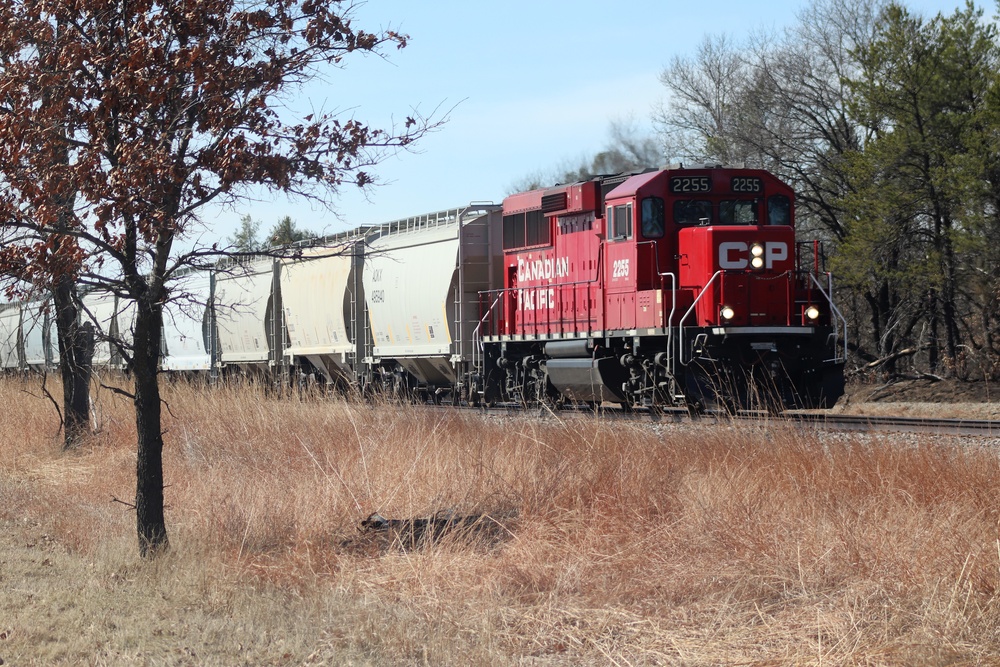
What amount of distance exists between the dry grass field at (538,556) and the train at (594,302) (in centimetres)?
230

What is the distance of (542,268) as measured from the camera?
58.1ft

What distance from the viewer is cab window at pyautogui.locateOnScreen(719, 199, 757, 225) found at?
1552 cm

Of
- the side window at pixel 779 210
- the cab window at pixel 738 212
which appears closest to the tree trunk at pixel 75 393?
the cab window at pixel 738 212

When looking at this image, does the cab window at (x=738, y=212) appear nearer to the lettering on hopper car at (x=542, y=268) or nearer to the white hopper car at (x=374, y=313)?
the lettering on hopper car at (x=542, y=268)

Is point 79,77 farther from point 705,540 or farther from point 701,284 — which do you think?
point 701,284

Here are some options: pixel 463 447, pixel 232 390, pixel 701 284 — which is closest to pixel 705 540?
pixel 463 447

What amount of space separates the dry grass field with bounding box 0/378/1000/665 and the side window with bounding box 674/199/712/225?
17.4 ft

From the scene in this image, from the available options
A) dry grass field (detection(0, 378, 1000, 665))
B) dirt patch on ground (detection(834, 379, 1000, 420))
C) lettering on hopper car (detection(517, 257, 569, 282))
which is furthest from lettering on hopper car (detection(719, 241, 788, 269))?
dirt patch on ground (detection(834, 379, 1000, 420))

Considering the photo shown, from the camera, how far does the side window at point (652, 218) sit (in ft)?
50.2

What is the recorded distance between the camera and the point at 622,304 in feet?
51.4

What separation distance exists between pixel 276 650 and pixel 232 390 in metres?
11.1

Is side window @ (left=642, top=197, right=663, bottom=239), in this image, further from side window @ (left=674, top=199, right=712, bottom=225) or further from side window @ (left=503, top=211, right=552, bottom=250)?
side window @ (left=503, top=211, right=552, bottom=250)

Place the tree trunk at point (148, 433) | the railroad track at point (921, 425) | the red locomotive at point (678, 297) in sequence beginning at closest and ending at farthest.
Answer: the tree trunk at point (148, 433) → the railroad track at point (921, 425) → the red locomotive at point (678, 297)

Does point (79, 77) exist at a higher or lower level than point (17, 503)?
higher
